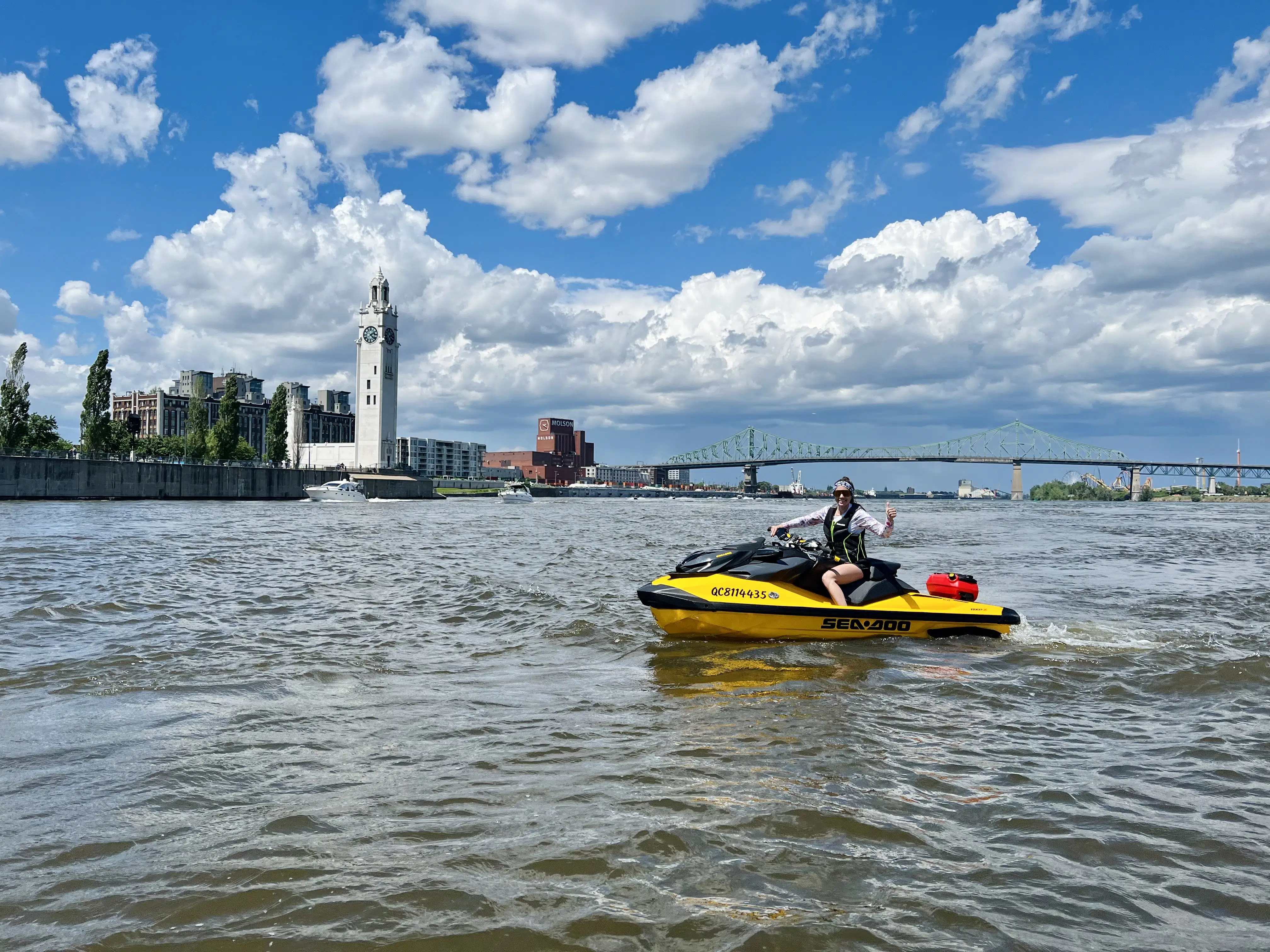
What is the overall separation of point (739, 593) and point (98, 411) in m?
95.5

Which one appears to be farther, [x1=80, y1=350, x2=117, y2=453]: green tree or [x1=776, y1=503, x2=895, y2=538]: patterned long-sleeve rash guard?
[x1=80, y1=350, x2=117, y2=453]: green tree

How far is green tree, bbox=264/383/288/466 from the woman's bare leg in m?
124

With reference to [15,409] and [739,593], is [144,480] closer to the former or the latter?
[15,409]

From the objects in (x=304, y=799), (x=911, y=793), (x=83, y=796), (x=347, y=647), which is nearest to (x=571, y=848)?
(x=304, y=799)

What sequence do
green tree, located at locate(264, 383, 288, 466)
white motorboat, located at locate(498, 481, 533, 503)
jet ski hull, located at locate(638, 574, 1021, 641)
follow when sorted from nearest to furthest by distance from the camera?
1. jet ski hull, located at locate(638, 574, 1021, 641)
2. green tree, located at locate(264, 383, 288, 466)
3. white motorboat, located at locate(498, 481, 533, 503)

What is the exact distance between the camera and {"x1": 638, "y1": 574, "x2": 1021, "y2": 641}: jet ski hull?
1074 cm

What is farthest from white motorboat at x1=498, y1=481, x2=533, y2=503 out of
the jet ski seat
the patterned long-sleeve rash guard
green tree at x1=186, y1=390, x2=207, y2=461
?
the jet ski seat

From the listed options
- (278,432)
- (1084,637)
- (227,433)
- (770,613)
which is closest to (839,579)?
(770,613)

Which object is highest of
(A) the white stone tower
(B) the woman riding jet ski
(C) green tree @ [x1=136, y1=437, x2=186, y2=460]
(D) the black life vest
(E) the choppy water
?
(A) the white stone tower

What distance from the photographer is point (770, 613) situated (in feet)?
35.3

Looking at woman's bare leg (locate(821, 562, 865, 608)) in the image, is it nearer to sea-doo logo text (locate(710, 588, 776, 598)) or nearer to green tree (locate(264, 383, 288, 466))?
sea-doo logo text (locate(710, 588, 776, 598))

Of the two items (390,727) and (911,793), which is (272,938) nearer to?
(390,727)

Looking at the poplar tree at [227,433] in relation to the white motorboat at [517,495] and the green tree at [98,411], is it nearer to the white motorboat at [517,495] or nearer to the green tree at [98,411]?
the green tree at [98,411]

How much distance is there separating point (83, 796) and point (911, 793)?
5.41 metres
